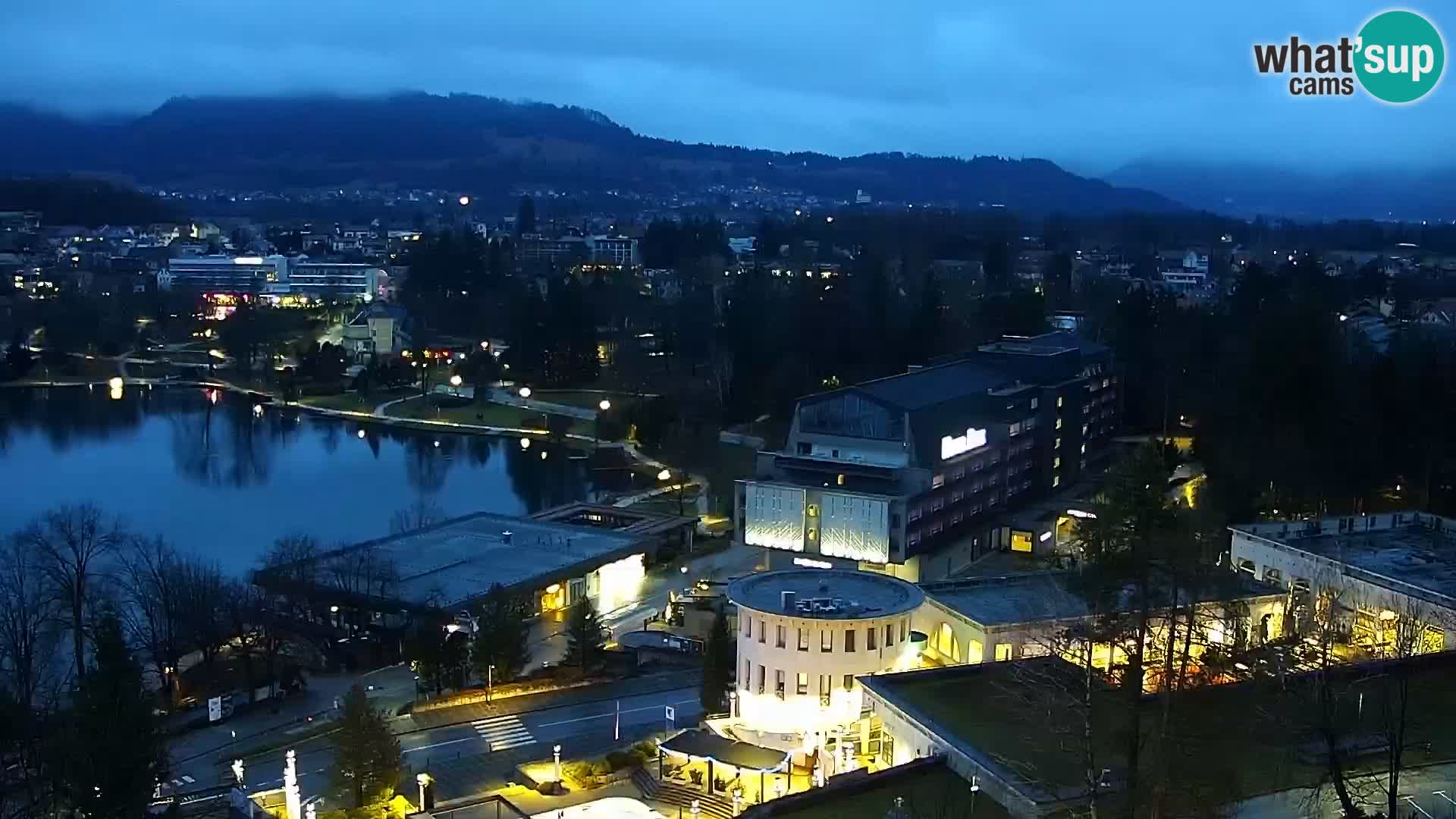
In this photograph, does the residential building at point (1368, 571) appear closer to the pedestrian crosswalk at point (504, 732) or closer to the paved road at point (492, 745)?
the paved road at point (492, 745)

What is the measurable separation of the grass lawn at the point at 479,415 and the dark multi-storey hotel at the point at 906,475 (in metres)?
8.85

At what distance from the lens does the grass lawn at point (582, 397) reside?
21.7 metres

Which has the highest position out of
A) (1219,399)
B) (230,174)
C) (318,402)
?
(230,174)

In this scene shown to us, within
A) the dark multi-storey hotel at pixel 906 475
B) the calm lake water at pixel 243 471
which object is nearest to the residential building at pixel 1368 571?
the dark multi-storey hotel at pixel 906 475

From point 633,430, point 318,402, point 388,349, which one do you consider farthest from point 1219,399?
point 388,349

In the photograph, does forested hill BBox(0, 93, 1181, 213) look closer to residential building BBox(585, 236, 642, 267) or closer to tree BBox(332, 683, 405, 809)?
residential building BBox(585, 236, 642, 267)

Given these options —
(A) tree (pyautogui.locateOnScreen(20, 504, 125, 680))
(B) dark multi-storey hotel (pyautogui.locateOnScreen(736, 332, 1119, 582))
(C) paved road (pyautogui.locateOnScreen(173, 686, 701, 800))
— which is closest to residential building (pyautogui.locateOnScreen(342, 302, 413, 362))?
(A) tree (pyautogui.locateOnScreen(20, 504, 125, 680))

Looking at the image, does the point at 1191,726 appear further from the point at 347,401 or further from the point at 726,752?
the point at 347,401

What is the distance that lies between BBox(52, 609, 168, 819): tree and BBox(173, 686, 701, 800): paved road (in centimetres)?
104

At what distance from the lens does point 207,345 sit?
29.1 meters

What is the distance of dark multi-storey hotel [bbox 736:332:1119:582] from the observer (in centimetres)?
1108

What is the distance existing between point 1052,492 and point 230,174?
8168 centimetres

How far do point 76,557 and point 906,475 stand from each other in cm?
684

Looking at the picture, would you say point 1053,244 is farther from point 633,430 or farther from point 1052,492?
point 1052,492
